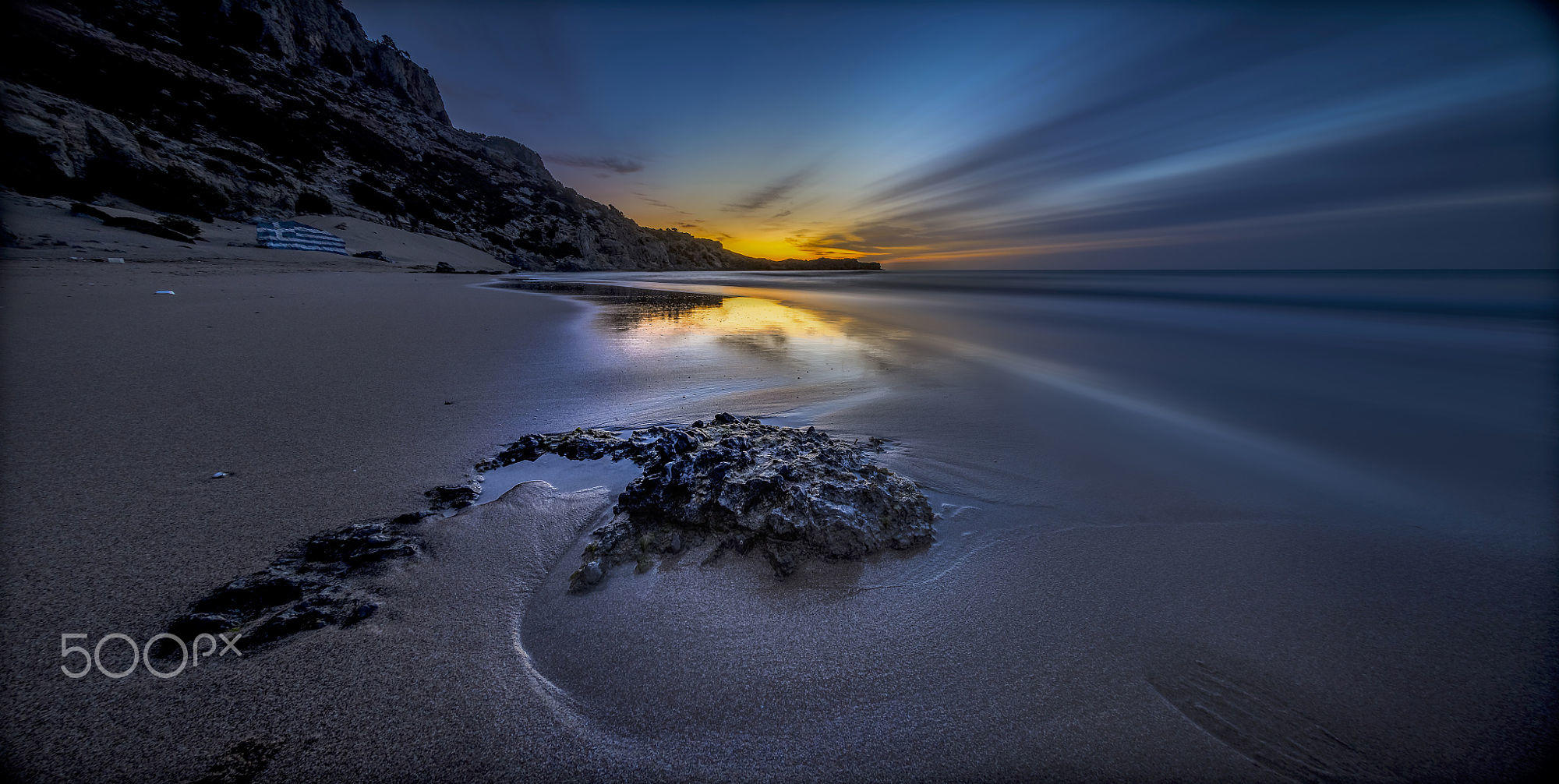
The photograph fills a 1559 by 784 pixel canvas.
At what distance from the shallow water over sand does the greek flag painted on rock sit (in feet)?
72.1

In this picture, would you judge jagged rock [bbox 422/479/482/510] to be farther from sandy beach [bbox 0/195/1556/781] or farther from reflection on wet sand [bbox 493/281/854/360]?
reflection on wet sand [bbox 493/281/854/360]

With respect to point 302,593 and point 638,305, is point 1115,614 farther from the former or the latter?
point 638,305

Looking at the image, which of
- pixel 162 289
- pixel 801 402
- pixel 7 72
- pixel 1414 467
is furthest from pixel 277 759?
pixel 7 72

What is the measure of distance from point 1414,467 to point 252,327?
9.99 m

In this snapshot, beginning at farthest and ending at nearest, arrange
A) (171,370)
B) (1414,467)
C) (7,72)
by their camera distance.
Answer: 1. (7,72)
2. (171,370)
3. (1414,467)

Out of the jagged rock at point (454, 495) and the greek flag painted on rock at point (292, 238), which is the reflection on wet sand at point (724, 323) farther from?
the greek flag painted on rock at point (292, 238)

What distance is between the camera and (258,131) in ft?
82.3

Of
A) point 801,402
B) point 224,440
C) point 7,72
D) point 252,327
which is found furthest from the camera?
point 7,72

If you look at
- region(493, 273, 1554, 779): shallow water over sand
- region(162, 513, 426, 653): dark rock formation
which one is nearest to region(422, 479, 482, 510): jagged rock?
region(162, 513, 426, 653): dark rock formation

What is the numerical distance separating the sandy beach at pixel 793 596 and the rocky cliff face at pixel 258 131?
20.0 m

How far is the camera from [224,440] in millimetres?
2443

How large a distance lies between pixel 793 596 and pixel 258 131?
130 feet

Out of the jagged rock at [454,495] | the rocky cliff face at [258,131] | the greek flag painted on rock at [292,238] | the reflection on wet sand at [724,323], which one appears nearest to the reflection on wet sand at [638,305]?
the reflection on wet sand at [724,323]

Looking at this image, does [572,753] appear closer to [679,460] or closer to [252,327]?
[679,460]
